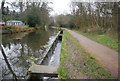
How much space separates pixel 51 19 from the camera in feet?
107

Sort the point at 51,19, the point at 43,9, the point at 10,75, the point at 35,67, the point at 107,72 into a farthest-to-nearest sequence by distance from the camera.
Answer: the point at 51,19 → the point at 43,9 → the point at 35,67 → the point at 10,75 → the point at 107,72

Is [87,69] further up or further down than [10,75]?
further up

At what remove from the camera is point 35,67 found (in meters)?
4.82

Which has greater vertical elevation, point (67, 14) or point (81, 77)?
point (67, 14)

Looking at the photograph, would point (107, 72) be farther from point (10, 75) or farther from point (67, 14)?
point (67, 14)

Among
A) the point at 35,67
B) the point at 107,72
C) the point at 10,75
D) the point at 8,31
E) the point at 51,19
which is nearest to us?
the point at 107,72

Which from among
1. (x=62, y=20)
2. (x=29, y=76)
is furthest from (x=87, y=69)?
(x=62, y=20)

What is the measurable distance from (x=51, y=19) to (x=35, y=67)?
1119 inches

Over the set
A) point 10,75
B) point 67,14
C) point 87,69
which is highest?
point 67,14

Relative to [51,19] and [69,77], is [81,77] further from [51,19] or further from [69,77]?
[51,19]

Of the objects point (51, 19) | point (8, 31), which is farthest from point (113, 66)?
point (51, 19)

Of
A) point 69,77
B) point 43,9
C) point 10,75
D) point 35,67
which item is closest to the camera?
point 69,77

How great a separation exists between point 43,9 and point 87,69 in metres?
24.3

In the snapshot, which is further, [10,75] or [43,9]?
[43,9]
